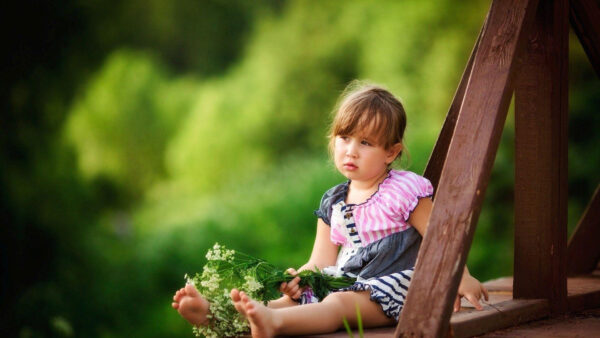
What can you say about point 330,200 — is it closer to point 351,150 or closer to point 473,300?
point 351,150

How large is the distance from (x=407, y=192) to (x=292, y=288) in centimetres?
45

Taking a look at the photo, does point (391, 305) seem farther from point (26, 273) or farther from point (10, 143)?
point (10, 143)

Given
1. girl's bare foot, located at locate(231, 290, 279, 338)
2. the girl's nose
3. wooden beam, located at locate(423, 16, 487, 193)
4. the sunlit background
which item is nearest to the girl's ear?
the girl's nose

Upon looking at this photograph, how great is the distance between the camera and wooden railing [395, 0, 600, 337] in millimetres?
1808

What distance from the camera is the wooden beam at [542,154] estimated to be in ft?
7.85

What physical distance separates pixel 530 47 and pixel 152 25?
291 inches

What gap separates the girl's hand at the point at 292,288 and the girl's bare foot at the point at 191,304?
10.1 inches

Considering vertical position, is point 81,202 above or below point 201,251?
above

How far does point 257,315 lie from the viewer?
193cm

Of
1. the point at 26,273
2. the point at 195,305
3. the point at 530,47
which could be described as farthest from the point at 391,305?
the point at 26,273

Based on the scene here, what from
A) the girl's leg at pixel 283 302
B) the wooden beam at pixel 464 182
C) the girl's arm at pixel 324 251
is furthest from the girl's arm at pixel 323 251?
the wooden beam at pixel 464 182

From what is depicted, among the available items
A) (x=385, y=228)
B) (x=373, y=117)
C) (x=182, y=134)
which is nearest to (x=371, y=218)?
(x=385, y=228)

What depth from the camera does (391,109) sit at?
8.05 ft

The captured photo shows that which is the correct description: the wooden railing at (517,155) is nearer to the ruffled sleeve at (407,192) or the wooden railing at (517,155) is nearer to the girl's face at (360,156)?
the ruffled sleeve at (407,192)
